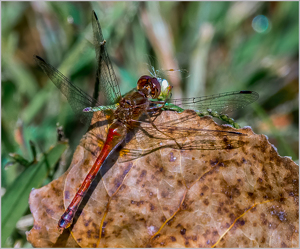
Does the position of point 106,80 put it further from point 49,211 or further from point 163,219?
point 163,219

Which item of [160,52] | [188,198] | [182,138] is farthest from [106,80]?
[188,198]

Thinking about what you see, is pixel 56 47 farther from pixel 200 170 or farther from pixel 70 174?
pixel 200 170

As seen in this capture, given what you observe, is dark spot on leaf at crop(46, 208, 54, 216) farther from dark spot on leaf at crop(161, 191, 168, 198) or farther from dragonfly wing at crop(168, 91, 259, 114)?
dragonfly wing at crop(168, 91, 259, 114)

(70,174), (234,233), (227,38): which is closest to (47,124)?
(70,174)

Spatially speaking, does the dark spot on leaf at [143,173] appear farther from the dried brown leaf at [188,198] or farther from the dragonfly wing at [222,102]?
the dragonfly wing at [222,102]

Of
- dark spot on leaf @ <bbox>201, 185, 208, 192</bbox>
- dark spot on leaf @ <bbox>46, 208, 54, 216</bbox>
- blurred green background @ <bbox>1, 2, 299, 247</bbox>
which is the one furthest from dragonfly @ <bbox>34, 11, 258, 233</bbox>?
blurred green background @ <bbox>1, 2, 299, 247</bbox>

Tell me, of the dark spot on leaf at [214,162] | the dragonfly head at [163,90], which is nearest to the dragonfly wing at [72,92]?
the dragonfly head at [163,90]
